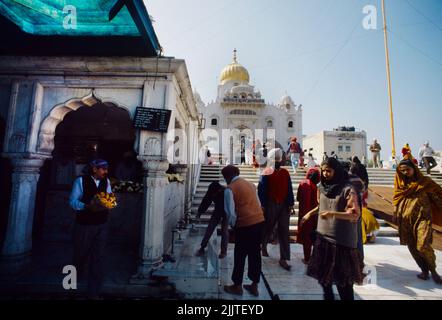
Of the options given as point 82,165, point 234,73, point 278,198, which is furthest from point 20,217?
point 234,73

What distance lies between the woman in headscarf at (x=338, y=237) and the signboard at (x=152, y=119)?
258 centimetres

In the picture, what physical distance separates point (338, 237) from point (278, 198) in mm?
1914

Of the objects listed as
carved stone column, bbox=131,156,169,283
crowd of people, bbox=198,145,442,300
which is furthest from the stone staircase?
carved stone column, bbox=131,156,169,283

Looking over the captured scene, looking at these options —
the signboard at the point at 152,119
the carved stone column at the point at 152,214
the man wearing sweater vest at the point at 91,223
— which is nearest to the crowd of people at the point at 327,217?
the carved stone column at the point at 152,214

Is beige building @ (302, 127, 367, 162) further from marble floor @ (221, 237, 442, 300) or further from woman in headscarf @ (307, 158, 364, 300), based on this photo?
woman in headscarf @ (307, 158, 364, 300)

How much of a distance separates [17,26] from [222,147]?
90.6ft

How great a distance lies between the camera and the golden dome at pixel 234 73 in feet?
118

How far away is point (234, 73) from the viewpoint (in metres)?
36.2

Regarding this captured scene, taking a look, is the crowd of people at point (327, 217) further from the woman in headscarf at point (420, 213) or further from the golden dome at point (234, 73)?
the golden dome at point (234, 73)

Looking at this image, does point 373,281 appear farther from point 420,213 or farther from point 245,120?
point 245,120

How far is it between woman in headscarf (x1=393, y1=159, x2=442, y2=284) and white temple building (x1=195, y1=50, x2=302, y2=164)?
84.1ft
